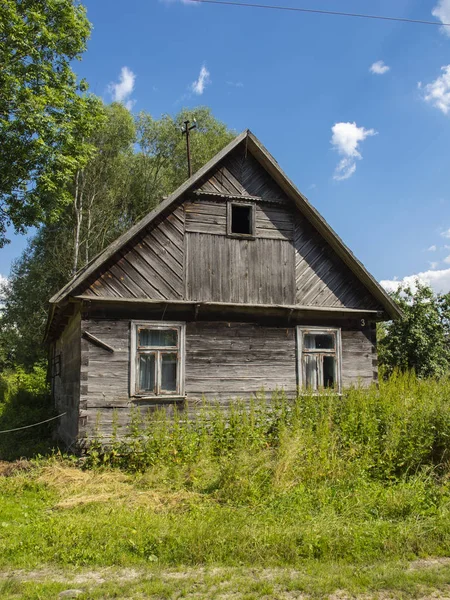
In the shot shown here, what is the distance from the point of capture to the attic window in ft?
41.0

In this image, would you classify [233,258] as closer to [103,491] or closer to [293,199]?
[293,199]

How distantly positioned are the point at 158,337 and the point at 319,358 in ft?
14.1

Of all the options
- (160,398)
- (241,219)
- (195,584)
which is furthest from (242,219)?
(195,584)

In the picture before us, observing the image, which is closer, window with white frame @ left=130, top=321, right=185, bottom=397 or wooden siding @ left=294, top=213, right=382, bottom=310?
window with white frame @ left=130, top=321, right=185, bottom=397

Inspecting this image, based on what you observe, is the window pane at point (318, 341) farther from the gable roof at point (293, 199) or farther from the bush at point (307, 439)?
the gable roof at point (293, 199)

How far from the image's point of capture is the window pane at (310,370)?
12711 mm

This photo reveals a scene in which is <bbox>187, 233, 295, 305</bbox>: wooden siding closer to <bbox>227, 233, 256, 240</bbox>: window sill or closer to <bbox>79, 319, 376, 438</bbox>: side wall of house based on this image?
<bbox>227, 233, 256, 240</bbox>: window sill

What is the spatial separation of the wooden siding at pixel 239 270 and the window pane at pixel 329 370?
186 centimetres

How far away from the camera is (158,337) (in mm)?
11430

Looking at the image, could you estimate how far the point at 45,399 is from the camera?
754 inches

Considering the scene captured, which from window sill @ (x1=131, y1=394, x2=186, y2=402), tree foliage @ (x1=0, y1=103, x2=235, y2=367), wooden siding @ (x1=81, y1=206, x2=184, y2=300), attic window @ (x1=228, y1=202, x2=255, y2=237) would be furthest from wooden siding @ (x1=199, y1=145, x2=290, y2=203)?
tree foliage @ (x1=0, y1=103, x2=235, y2=367)

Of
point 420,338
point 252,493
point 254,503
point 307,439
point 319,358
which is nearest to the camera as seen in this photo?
point 254,503

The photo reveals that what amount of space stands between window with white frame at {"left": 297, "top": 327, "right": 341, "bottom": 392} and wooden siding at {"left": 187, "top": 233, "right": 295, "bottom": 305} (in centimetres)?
108

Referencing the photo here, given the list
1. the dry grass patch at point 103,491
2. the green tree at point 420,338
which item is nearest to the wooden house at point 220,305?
the dry grass patch at point 103,491
